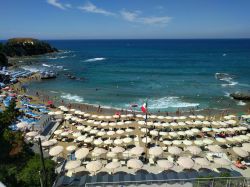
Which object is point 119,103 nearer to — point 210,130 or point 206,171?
point 210,130

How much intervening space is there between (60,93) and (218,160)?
36.6 m

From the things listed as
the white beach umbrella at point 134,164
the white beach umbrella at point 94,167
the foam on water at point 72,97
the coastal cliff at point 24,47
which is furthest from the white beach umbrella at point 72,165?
the coastal cliff at point 24,47

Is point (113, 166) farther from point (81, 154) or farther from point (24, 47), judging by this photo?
point (24, 47)

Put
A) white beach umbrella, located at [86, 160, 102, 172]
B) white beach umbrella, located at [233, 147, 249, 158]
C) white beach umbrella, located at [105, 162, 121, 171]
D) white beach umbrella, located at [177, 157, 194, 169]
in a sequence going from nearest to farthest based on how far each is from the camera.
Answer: white beach umbrella, located at [86, 160, 102, 172]
white beach umbrella, located at [177, 157, 194, 169]
white beach umbrella, located at [105, 162, 121, 171]
white beach umbrella, located at [233, 147, 249, 158]

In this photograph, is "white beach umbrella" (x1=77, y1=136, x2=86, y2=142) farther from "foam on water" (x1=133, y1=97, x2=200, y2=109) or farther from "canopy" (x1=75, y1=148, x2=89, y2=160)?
"foam on water" (x1=133, y1=97, x2=200, y2=109)

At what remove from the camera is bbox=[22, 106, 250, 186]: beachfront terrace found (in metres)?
18.3

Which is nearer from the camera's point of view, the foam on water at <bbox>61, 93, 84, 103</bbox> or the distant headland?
the foam on water at <bbox>61, 93, 84, 103</bbox>

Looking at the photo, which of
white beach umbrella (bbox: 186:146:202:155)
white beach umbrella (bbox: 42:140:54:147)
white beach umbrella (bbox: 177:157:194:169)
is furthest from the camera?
white beach umbrella (bbox: 42:140:54:147)

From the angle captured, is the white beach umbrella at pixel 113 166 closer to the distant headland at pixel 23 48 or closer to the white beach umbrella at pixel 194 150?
the white beach umbrella at pixel 194 150

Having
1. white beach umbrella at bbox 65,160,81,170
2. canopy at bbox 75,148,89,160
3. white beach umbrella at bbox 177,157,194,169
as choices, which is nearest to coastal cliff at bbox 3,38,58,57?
canopy at bbox 75,148,89,160

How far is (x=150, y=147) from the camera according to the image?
958 inches

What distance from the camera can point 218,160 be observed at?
18.9m

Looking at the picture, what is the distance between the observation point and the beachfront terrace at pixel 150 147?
1834cm

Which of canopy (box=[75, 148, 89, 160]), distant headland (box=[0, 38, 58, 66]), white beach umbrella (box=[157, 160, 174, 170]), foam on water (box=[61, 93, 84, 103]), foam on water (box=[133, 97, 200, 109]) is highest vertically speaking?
distant headland (box=[0, 38, 58, 66])
